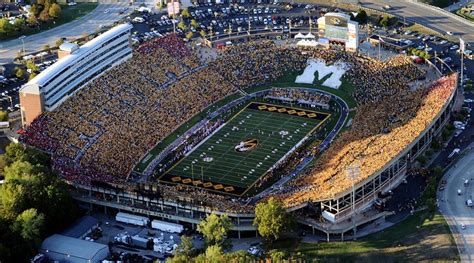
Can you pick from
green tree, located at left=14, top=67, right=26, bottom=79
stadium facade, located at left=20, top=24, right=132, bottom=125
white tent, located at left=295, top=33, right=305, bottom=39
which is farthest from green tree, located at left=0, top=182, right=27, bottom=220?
white tent, located at left=295, top=33, right=305, bottom=39

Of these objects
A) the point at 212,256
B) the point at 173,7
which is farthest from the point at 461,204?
the point at 173,7

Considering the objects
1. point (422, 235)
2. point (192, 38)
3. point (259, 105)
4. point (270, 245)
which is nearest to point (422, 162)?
point (422, 235)

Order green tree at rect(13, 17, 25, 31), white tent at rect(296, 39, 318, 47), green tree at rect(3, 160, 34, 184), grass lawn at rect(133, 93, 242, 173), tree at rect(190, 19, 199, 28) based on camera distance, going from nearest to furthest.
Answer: green tree at rect(3, 160, 34, 184) → grass lawn at rect(133, 93, 242, 173) → white tent at rect(296, 39, 318, 47) → tree at rect(190, 19, 199, 28) → green tree at rect(13, 17, 25, 31)

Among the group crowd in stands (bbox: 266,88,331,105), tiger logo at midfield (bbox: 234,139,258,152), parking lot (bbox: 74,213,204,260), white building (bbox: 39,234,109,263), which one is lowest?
parking lot (bbox: 74,213,204,260)

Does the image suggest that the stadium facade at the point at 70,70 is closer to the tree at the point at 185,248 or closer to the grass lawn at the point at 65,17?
the grass lawn at the point at 65,17

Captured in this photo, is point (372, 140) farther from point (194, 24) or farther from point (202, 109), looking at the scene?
point (194, 24)

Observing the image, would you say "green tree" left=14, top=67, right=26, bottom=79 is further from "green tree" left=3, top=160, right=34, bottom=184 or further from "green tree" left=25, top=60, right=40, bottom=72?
"green tree" left=3, top=160, right=34, bottom=184
